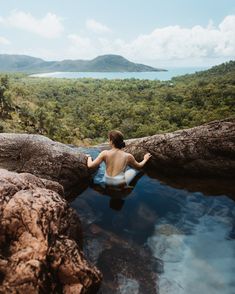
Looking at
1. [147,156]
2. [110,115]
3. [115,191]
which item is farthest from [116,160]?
[110,115]

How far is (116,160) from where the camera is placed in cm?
701

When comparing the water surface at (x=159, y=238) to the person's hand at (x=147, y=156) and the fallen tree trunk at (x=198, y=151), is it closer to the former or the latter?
the person's hand at (x=147, y=156)

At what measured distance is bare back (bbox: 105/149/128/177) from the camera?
274 inches

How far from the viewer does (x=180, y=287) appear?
414cm

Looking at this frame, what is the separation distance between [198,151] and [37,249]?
18.7 feet

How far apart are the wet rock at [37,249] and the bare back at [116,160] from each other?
2956mm

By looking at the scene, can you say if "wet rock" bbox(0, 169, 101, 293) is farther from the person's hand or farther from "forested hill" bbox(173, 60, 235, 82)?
"forested hill" bbox(173, 60, 235, 82)

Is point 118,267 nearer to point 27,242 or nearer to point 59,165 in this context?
point 27,242

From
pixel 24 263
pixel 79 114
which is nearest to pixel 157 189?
pixel 24 263

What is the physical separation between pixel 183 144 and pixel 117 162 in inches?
87.9

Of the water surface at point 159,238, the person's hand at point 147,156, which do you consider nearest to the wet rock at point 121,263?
the water surface at point 159,238

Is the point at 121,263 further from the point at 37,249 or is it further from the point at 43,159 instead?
the point at 43,159

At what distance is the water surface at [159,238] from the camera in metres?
4.25

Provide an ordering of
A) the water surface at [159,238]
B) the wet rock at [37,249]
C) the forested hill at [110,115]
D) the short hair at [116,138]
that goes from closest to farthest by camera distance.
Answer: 1. the wet rock at [37,249]
2. the water surface at [159,238]
3. the short hair at [116,138]
4. the forested hill at [110,115]
